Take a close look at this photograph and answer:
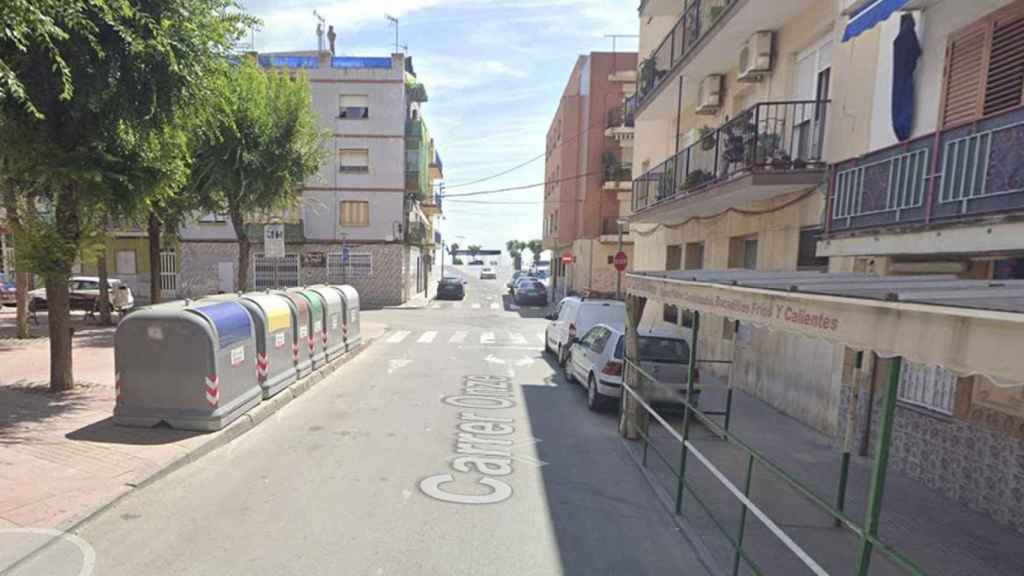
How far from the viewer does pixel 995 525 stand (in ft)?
15.7

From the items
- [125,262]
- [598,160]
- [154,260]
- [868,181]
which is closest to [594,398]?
[868,181]

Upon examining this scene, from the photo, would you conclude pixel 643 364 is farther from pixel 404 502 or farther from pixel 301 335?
pixel 301 335

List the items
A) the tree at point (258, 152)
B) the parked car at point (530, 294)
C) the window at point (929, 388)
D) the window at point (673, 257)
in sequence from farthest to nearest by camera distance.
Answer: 1. the parked car at point (530, 294)
2. the window at point (673, 257)
3. the tree at point (258, 152)
4. the window at point (929, 388)

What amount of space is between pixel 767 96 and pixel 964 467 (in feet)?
24.2

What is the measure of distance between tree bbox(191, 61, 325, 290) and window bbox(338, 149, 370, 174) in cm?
1197

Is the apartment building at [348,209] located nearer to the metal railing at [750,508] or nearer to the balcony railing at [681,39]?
the balcony railing at [681,39]

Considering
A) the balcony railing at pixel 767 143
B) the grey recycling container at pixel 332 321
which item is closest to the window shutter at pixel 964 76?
the balcony railing at pixel 767 143

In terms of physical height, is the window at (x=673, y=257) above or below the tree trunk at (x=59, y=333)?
above

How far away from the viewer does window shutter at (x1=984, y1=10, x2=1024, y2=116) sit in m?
5.26

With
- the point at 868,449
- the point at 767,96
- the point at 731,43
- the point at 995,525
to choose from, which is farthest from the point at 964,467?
the point at 731,43

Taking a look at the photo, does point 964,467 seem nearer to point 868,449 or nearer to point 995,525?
point 995,525

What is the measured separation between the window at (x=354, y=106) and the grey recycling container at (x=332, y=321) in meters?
17.3

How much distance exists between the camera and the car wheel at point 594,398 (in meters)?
8.02

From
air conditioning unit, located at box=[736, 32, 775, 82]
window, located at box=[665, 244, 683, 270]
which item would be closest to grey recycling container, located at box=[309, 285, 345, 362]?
window, located at box=[665, 244, 683, 270]
